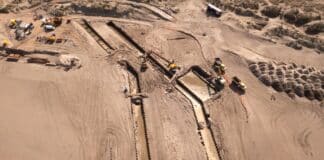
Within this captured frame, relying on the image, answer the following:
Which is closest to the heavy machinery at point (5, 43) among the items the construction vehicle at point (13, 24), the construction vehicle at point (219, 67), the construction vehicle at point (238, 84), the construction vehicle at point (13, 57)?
the construction vehicle at point (13, 57)

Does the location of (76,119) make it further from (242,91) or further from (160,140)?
(242,91)

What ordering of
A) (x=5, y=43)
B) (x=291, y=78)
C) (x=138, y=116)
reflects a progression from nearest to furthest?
(x=138, y=116) → (x=291, y=78) → (x=5, y=43)

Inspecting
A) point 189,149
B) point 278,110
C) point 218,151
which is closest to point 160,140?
point 189,149

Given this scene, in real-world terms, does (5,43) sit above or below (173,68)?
below

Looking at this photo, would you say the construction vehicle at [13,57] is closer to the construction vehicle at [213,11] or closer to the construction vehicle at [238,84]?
the construction vehicle at [238,84]

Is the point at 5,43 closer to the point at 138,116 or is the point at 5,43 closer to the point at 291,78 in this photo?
the point at 138,116

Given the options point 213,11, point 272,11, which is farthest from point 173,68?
point 272,11
